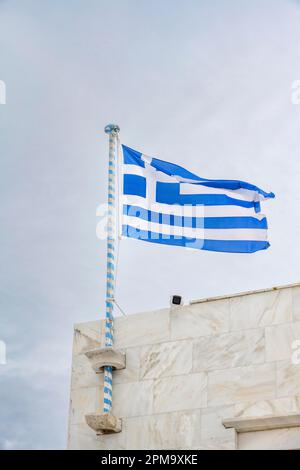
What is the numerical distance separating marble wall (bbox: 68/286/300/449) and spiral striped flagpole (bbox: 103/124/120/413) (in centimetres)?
20

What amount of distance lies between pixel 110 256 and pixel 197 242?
173 cm

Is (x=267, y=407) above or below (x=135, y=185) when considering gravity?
below

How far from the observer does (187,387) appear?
23688 millimetres

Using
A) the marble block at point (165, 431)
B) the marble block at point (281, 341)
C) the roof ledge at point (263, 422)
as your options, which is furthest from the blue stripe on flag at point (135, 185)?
the roof ledge at point (263, 422)

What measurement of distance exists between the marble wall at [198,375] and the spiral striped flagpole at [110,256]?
0.67 ft

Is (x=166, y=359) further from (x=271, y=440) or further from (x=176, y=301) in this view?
(x=271, y=440)

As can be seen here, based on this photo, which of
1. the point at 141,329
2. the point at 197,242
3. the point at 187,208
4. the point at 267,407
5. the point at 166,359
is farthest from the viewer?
the point at 187,208

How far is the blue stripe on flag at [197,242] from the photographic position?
25.2m

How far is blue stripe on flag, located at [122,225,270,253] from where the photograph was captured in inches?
993

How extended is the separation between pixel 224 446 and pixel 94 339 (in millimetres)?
3776

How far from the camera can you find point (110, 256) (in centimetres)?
2534

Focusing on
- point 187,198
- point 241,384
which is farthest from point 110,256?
point 241,384

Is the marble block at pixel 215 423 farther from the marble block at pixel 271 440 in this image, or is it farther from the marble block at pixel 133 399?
the marble block at pixel 133 399
